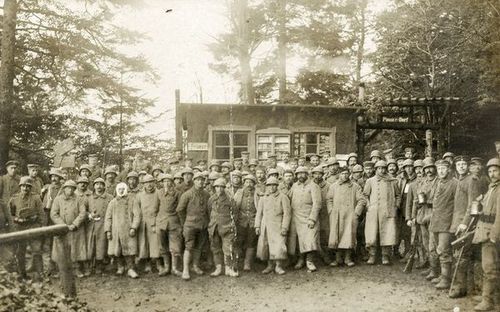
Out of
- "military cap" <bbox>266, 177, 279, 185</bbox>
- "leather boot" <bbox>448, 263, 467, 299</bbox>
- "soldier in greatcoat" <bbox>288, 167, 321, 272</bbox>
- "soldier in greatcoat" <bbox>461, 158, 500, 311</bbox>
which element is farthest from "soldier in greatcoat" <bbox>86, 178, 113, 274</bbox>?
"soldier in greatcoat" <bbox>461, 158, 500, 311</bbox>

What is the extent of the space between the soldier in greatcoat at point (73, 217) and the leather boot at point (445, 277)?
6.23 metres

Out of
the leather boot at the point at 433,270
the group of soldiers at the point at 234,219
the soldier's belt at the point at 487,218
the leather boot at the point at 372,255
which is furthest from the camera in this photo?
the leather boot at the point at 372,255

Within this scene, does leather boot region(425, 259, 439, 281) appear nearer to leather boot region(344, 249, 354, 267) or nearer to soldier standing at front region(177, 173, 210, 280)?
leather boot region(344, 249, 354, 267)

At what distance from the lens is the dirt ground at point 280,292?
757cm

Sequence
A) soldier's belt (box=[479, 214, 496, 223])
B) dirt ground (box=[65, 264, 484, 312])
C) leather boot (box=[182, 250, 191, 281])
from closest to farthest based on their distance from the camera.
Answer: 1. soldier's belt (box=[479, 214, 496, 223])
2. dirt ground (box=[65, 264, 484, 312])
3. leather boot (box=[182, 250, 191, 281])

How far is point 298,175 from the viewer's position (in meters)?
10.1

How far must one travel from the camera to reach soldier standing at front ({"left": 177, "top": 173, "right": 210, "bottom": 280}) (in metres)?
9.52

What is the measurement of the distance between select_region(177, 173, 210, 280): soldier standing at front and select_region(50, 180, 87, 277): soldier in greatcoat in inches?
73.9

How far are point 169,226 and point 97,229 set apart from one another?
1415 millimetres

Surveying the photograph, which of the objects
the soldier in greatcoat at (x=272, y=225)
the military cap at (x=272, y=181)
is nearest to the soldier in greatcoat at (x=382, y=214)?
the soldier in greatcoat at (x=272, y=225)

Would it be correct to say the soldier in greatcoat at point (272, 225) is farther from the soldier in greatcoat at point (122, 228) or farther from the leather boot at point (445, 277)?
the leather boot at point (445, 277)

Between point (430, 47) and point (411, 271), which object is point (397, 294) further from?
point (430, 47)

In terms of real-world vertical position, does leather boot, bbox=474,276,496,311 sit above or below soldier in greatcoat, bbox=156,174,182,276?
below

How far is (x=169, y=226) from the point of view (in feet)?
31.8
